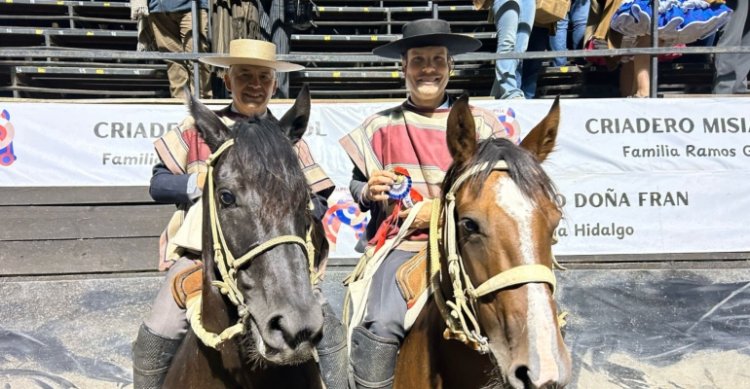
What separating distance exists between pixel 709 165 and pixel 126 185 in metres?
5.95

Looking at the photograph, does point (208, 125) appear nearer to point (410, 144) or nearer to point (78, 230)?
point (410, 144)

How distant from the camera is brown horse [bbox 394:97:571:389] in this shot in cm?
191

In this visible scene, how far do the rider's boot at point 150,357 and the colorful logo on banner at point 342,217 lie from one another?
318cm

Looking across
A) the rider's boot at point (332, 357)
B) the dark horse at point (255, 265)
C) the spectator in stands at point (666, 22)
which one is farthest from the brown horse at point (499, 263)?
the spectator in stands at point (666, 22)

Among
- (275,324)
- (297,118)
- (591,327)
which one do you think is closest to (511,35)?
(591,327)

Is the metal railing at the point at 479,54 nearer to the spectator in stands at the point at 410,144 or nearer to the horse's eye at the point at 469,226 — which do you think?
the spectator in stands at the point at 410,144

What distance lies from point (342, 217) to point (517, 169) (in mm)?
4077

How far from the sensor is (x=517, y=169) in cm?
215

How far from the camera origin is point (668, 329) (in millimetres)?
5812

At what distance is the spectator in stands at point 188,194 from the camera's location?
296 cm

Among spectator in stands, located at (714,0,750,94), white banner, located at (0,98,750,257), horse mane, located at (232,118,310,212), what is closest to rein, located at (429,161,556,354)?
horse mane, located at (232,118,310,212)

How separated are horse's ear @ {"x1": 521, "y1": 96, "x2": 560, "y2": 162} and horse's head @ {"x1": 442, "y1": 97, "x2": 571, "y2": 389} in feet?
0.06

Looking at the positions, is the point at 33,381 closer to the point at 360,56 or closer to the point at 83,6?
Result: the point at 360,56

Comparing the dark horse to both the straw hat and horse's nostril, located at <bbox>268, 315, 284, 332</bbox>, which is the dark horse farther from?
the straw hat
